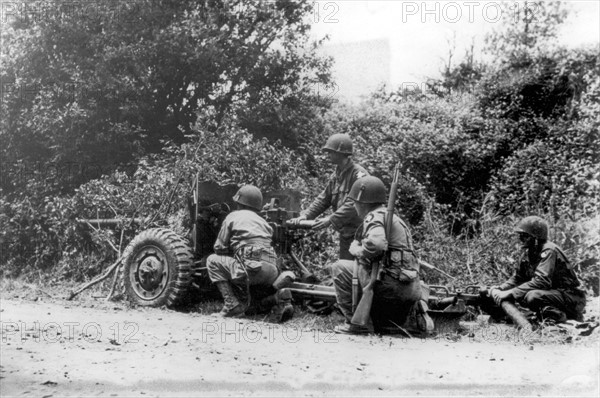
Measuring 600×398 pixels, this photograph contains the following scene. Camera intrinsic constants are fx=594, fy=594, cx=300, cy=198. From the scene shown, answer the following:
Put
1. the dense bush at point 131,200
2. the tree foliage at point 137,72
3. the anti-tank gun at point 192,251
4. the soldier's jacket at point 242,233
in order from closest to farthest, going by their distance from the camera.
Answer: the soldier's jacket at point 242,233, the anti-tank gun at point 192,251, the dense bush at point 131,200, the tree foliage at point 137,72

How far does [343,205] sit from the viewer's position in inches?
276

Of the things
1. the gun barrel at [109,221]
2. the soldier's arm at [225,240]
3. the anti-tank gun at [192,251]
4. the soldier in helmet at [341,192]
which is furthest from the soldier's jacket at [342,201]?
the gun barrel at [109,221]

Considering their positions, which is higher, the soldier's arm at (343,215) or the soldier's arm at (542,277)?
the soldier's arm at (343,215)

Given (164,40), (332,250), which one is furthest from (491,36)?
(332,250)

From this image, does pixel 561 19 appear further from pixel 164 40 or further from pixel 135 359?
pixel 135 359

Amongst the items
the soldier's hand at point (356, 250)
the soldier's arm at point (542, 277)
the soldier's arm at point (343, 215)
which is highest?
the soldier's arm at point (343, 215)

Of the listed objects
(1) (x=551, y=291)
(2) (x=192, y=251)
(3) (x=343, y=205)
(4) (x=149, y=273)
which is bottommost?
(1) (x=551, y=291)

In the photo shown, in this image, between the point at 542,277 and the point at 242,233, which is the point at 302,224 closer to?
the point at 242,233

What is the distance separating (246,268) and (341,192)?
5.30 feet

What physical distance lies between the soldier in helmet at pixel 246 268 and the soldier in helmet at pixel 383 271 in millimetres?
866

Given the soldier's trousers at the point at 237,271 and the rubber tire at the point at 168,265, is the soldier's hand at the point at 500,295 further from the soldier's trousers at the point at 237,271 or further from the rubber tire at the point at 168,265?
the rubber tire at the point at 168,265

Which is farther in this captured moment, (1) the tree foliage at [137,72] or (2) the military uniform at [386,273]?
(1) the tree foliage at [137,72]

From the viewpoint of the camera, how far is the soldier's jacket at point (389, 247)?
5789 mm

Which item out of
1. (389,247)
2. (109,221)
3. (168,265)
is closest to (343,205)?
(389,247)
